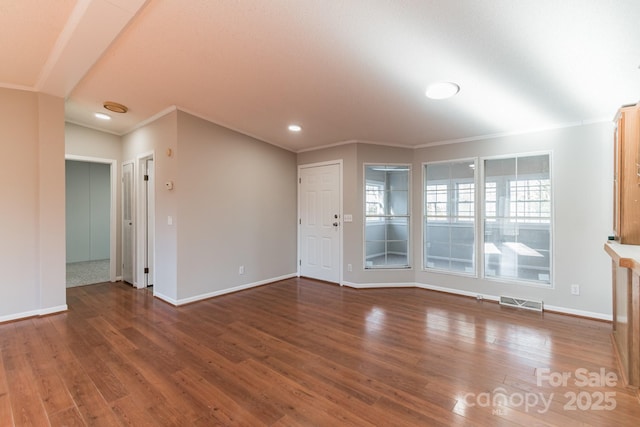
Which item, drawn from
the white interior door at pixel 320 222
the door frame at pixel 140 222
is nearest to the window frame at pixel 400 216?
the white interior door at pixel 320 222

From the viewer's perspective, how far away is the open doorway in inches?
254

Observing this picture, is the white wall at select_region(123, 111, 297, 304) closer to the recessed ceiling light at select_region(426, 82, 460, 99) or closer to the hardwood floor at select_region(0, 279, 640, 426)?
the hardwood floor at select_region(0, 279, 640, 426)

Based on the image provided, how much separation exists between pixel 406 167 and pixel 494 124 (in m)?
1.42

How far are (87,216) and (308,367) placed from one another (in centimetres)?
709

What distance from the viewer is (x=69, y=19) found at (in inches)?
82.5

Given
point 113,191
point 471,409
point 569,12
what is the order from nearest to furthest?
1. point 569,12
2. point 471,409
3. point 113,191

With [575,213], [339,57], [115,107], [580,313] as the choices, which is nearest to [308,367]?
[339,57]

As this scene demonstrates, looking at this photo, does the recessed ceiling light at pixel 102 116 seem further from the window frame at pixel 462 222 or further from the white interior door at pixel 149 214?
the window frame at pixel 462 222

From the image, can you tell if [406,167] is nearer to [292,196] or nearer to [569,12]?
[292,196]

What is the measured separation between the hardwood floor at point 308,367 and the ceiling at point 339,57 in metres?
2.36

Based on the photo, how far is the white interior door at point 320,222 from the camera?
15.9 ft

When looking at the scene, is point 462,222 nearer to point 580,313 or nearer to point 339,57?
point 580,313

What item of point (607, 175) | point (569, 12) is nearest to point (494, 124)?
point (607, 175)

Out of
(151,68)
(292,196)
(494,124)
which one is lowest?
(292,196)
